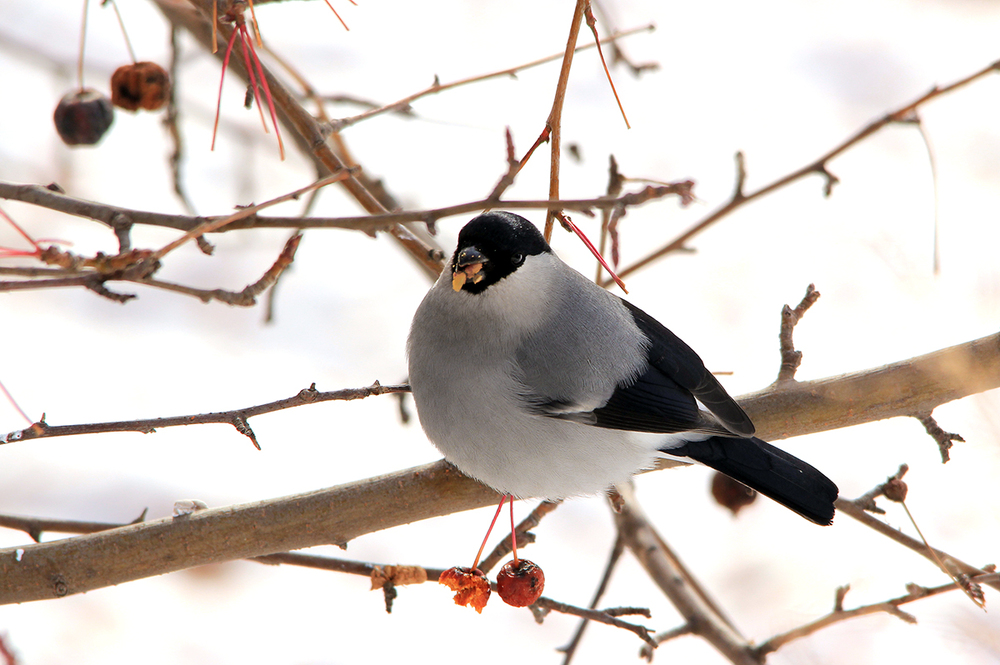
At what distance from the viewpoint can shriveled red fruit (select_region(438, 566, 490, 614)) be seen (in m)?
1.20

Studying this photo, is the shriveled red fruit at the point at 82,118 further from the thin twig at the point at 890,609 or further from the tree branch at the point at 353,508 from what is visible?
the thin twig at the point at 890,609

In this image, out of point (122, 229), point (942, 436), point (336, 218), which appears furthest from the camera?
point (942, 436)

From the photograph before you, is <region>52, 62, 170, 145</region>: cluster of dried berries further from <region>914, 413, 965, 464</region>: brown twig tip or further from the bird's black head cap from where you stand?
<region>914, 413, 965, 464</region>: brown twig tip

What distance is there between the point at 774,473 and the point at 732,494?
24 centimetres

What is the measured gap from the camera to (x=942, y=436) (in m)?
1.31

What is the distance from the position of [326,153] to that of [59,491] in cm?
159

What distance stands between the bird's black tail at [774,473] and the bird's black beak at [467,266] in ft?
1.65

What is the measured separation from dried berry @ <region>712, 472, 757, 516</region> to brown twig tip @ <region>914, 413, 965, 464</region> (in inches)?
15.9

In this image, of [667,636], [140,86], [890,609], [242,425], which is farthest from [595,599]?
[140,86]

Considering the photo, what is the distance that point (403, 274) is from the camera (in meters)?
3.09

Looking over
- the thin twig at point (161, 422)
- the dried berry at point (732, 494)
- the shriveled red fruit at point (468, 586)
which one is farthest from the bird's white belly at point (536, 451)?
the thin twig at point (161, 422)

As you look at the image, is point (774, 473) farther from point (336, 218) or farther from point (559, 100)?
point (336, 218)

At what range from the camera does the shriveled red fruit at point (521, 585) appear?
1.24 metres

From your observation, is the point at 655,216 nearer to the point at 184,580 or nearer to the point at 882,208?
the point at 882,208
